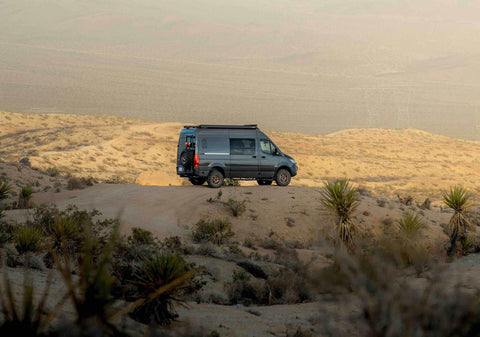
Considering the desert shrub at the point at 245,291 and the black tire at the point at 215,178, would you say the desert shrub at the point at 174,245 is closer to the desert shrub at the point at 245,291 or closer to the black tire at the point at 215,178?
the desert shrub at the point at 245,291

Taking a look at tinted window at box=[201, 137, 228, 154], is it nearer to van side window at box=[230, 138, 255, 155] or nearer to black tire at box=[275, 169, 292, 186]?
van side window at box=[230, 138, 255, 155]

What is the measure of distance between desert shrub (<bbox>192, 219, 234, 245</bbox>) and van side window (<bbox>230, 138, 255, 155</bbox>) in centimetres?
550

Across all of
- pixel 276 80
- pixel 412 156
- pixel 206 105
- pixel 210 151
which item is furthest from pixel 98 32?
pixel 210 151

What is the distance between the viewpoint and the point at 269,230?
1786 cm

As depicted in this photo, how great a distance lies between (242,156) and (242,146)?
405mm

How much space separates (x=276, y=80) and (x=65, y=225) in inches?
5154

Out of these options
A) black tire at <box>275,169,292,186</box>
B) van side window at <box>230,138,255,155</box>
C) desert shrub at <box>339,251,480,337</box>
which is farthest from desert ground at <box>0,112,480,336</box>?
van side window at <box>230,138,255,155</box>

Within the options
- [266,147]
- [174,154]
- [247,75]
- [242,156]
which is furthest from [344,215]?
[247,75]

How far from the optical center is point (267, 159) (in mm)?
22312

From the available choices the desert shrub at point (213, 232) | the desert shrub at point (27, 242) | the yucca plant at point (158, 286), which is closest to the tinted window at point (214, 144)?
the desert shrub at point (213, 232)

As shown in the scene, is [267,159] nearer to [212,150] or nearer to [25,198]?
[212,150]

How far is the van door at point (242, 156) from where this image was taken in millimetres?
21797

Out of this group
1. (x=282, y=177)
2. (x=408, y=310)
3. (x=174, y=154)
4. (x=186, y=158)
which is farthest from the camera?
(x=174, y=154)

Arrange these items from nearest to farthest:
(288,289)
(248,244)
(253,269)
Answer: (288,289) < (253,269) < (248,244)
